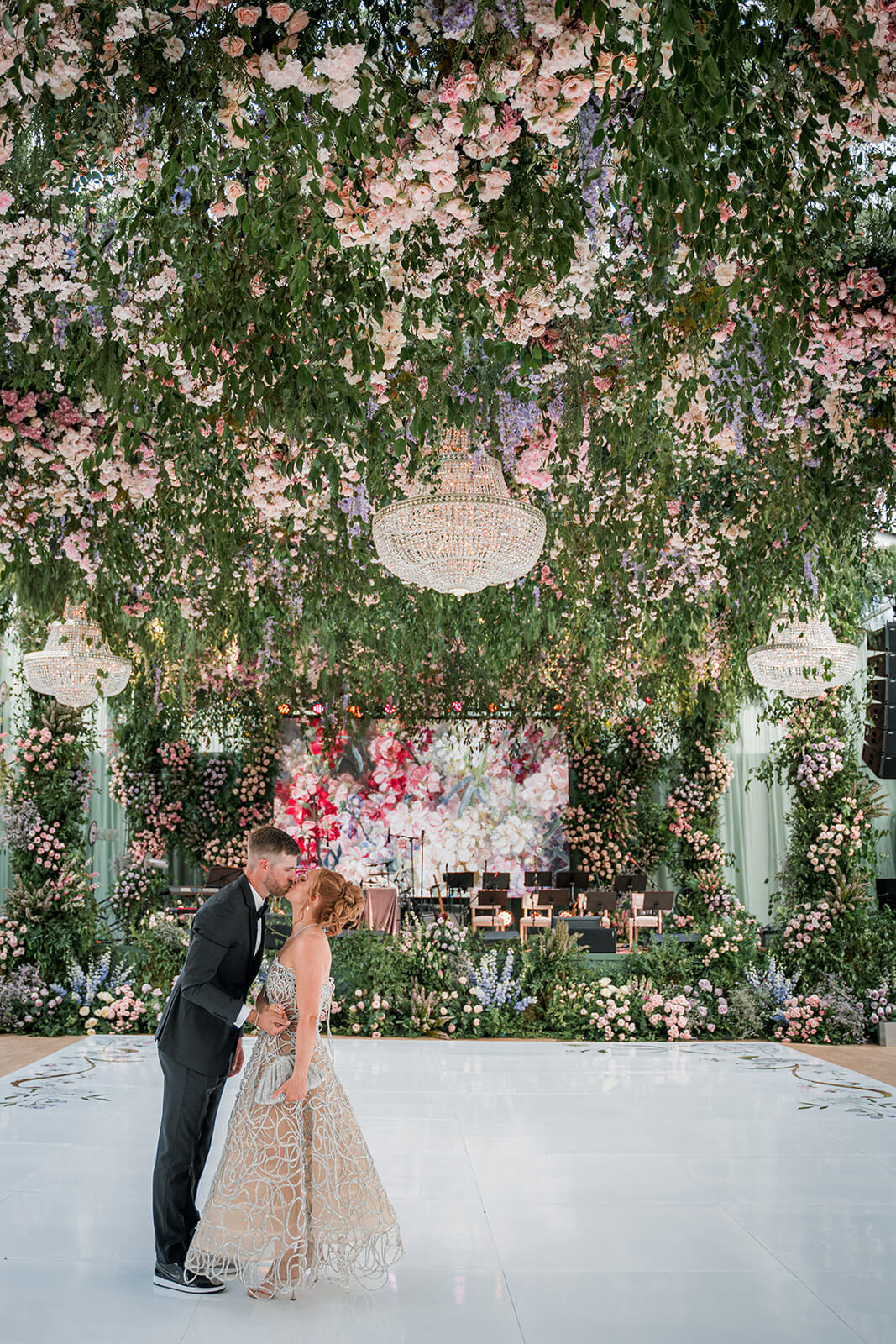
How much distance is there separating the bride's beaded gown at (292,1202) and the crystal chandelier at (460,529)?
2177 mm

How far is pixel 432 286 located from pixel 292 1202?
3.01m

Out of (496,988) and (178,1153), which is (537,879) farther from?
(178,1153)

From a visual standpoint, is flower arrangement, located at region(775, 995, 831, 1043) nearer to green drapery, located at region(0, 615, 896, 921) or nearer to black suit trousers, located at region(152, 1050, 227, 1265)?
green drapery, located at region(0, 615, 896, 921)

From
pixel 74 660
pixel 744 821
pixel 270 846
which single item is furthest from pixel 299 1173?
pixel 744 821

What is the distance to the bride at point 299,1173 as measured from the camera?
330cm

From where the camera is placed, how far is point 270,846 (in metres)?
3.56

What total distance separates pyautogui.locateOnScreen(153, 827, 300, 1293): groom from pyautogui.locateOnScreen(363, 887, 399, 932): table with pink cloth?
8522mm

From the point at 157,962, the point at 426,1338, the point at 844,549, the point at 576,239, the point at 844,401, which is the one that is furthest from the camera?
the point at 157,962

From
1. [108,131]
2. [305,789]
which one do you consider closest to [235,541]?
[108,131]

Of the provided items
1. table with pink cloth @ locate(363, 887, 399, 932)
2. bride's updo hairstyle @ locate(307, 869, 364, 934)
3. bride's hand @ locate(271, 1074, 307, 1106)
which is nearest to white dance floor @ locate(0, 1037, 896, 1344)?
bride's hand @ locate(271, 1074, 307, 1106)

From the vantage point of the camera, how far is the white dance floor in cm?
316

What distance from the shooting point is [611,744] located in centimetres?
1475

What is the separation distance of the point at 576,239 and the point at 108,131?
1.50 metres

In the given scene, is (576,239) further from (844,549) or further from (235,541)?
(844,549)
